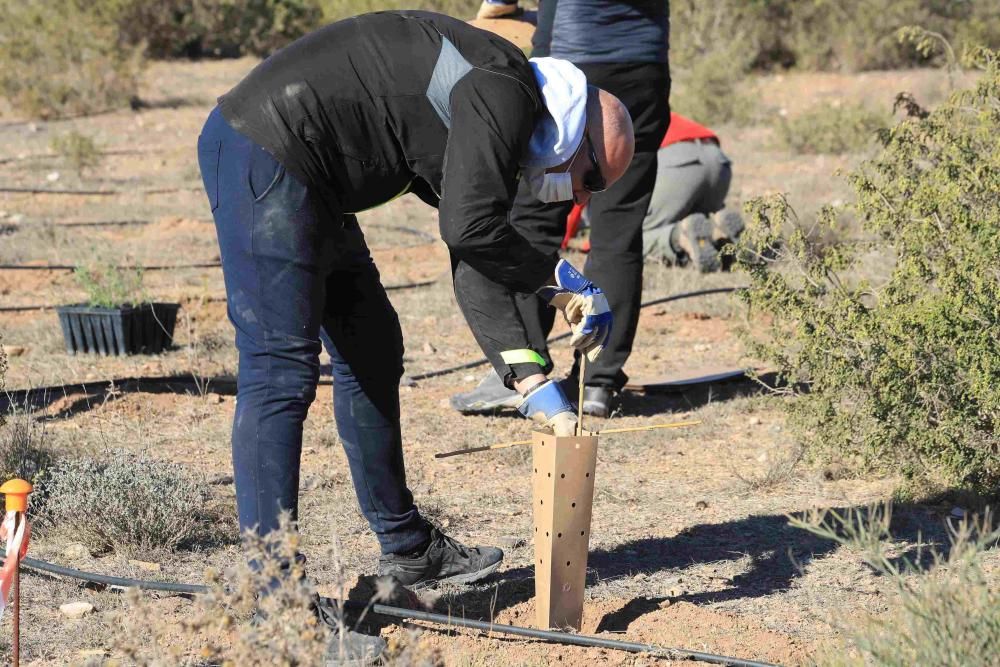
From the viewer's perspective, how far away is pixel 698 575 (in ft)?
12.2

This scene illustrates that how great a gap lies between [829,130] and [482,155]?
11013 mm

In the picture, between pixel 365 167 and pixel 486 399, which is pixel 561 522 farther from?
pixel 486 399

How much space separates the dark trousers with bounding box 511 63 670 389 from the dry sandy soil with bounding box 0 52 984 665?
35 centimetres

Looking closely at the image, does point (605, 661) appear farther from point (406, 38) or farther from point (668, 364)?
point (668, 364)

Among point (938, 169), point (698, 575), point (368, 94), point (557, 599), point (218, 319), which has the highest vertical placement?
point (368, 94)

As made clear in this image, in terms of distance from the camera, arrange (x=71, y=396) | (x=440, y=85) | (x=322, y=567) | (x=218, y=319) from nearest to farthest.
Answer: (x=440, y=85)
(x=322, y=567)
(x=71, y=396)
(x=218, y=319)

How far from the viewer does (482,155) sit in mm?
2715

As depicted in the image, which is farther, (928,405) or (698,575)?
(928,405)

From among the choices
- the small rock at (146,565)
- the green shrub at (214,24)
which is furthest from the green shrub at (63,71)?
the small rock at (146,565)

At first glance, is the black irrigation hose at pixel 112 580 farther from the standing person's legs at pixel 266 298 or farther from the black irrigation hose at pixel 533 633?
the standing person's legs at pixel 266 298

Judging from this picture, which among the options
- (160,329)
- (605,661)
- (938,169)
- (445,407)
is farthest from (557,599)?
→ (160,329)

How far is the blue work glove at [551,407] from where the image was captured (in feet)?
10.0

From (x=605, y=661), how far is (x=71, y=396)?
317 centimetres

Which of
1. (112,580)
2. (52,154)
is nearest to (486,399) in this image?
(112,580)
